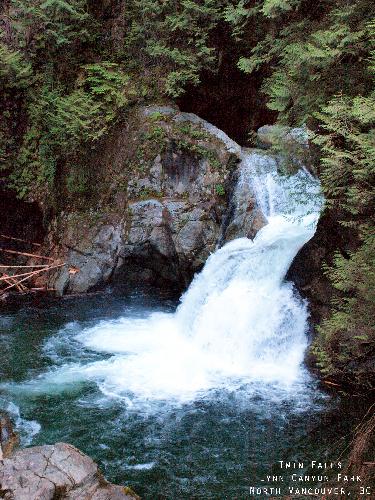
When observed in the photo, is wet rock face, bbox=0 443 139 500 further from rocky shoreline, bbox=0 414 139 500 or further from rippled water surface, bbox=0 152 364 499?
rippled water surface, bbox=0 152 364 499

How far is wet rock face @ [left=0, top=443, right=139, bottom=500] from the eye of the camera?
3.97m

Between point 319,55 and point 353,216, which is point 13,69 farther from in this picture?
point 353,216

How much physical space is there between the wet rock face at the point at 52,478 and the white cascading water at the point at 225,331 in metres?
2.22

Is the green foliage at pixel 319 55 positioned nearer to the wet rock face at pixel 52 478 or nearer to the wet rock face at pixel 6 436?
the wet rock face at pixel 52 478

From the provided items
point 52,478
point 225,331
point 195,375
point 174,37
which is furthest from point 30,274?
point 52,478

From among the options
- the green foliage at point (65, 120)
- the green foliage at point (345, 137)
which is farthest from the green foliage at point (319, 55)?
the green foliage at point (65, 120)

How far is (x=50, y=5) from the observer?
11.1 m

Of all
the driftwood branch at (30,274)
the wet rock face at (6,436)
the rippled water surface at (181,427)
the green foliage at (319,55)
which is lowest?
the wet rock face at (6,436)

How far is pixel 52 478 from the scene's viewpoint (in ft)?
13.5

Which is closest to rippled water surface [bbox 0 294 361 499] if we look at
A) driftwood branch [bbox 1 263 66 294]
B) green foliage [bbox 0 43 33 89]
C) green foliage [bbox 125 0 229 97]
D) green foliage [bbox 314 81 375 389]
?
green foliage [bbox 314 81 375 389]

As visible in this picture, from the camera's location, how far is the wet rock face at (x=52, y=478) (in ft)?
13.0

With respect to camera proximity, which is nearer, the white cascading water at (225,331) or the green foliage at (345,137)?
the green foliage at (345,137)

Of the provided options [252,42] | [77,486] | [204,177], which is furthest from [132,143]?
[77,486]

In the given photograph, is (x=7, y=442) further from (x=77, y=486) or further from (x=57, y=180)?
(x=57, y=180)
